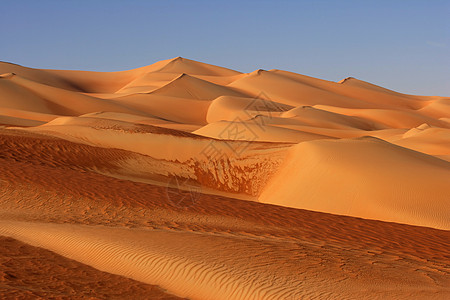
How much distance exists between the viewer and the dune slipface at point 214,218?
639 cm

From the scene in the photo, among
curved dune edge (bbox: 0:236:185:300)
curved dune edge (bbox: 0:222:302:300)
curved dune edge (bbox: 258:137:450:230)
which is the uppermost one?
curved dune edge (bbox: 258:137:450:230)

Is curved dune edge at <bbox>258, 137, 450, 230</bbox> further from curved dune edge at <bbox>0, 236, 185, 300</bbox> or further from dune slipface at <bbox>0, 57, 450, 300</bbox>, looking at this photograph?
curved dune edge at <bbox>0, 236, 185, 300</bbox>

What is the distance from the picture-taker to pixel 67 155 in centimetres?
1748

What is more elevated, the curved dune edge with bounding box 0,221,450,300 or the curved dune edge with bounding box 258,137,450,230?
the curved dune edge with bounding box 258,137,450,230

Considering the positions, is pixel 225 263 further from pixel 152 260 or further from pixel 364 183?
pixel 364 183

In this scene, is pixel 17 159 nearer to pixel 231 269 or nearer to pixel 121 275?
pixel 121 275

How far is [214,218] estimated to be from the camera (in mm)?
10727

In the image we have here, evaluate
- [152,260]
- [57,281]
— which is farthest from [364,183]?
[57,281]

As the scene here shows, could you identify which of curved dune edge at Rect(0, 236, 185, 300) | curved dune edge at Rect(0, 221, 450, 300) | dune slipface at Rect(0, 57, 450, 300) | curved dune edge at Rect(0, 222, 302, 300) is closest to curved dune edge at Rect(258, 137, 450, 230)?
dune slipface at Rect(0, 57, 450, 300)

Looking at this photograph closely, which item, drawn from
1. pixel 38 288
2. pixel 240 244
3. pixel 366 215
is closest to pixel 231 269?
pixel 240 244

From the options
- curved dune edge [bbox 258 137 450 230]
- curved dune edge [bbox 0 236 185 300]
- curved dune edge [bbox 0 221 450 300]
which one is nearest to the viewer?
curved dune edge [bbox 0 236 185 300]

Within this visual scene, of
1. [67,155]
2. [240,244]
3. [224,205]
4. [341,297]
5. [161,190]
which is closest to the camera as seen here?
[341,297]

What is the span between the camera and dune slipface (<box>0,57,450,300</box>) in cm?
639

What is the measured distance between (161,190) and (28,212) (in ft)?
13.3
